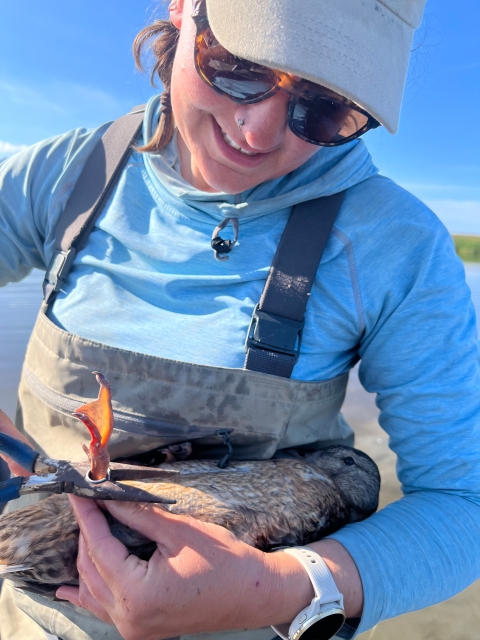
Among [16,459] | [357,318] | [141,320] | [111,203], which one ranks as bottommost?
[16,459]

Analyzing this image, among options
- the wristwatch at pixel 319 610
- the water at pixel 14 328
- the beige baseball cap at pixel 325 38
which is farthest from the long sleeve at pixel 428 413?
the water at pixel 14 328

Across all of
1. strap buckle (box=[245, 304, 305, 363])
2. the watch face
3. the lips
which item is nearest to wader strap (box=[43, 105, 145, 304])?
the lips

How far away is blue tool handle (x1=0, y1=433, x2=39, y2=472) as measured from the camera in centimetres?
151

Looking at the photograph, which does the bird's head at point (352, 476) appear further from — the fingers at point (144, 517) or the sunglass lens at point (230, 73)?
the sunglass lens at point (230, 73)

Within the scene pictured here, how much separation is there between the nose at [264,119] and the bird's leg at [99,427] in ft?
3.07

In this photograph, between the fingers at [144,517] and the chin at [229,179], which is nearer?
the fingers at [144,517]

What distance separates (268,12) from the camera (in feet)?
4.05

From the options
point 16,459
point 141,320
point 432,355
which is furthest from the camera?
point 141,320

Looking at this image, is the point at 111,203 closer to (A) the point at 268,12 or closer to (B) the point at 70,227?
(B) the point at 70,227

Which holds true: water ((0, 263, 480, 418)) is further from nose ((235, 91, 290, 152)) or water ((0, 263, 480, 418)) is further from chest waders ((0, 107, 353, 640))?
nose ((235, 91, 290, 152))

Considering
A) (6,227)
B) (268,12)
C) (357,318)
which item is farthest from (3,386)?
(268,12)

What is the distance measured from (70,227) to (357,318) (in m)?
1.35

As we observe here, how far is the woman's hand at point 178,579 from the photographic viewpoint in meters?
1.41

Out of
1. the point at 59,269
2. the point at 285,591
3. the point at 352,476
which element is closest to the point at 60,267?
the point at 59,269
